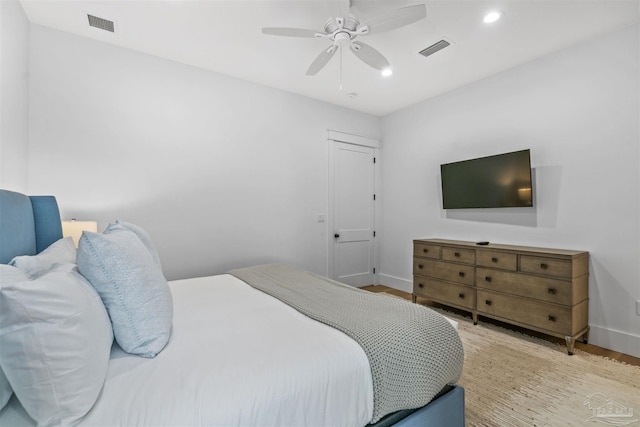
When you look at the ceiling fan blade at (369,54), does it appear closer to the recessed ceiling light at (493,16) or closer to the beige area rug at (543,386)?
the recessed ceiling light at (493,16)

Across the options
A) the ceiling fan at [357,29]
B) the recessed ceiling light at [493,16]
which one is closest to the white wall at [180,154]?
the ceiling fan at [357,29]

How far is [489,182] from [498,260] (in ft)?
3.03

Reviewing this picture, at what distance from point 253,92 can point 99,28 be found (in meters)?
1.52

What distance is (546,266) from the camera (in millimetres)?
2605

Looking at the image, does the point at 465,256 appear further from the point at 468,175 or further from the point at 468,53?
the point at 468,53

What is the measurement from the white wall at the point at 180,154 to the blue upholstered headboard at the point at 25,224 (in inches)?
38.9

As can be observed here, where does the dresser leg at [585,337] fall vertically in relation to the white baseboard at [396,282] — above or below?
below

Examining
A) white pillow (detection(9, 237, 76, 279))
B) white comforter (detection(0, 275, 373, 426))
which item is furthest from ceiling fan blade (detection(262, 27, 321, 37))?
white comforter (detection(0, 275, 373, 426))

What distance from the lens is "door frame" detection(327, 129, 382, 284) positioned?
4.19 meters

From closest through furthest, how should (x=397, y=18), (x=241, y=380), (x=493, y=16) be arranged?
(x=241, y=380) → (x=397, y=18) → (x=493, y=16)

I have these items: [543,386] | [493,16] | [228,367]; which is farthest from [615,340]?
[228,367]

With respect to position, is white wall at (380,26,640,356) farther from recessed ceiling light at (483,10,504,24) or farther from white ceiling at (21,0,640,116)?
recessed ceiling light at (483,10,504,24)

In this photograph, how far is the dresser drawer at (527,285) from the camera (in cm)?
250

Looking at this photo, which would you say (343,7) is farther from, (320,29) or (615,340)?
(615,340)
